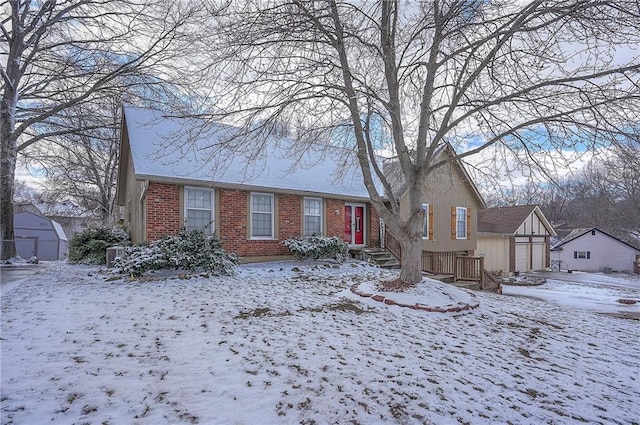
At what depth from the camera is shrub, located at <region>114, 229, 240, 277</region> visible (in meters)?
8.42

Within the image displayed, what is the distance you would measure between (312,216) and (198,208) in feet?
14.3

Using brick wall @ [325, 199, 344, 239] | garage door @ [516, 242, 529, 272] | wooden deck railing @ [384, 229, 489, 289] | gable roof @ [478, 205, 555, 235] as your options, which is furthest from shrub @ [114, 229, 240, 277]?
garage door @ [516, 242, 529, 272]

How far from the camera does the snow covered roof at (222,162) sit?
9.78 metres

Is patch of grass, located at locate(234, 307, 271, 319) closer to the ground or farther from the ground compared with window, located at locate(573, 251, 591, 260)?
farther from the ground

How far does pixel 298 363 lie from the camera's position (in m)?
3.48

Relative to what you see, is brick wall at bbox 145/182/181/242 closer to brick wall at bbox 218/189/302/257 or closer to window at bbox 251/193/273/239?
brick wall at bbox 218/189/302/257

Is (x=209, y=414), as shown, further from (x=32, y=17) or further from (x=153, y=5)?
(x=32, y=17)

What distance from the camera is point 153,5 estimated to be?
38.9 feet

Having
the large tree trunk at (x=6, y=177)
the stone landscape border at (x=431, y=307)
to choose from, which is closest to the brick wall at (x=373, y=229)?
the stone landscape border at (x=431, y=307)

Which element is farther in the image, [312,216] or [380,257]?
[380,257]

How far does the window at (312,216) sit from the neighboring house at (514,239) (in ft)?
41.4

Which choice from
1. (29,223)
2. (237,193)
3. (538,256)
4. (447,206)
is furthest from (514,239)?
(29,223)

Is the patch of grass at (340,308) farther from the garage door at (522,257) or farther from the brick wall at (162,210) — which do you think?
the garage door at (522,257)

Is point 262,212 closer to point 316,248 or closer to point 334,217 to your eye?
point 316,248
